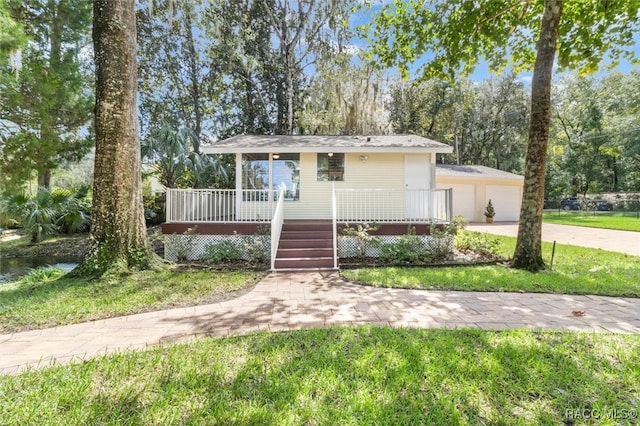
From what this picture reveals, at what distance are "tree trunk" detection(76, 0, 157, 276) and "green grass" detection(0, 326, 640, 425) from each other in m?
3.45

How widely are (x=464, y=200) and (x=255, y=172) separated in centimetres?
1243

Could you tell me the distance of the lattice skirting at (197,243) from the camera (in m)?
7.46

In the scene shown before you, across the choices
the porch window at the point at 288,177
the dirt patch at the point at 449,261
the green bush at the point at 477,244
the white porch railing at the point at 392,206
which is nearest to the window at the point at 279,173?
the porch window at the point at 288,177

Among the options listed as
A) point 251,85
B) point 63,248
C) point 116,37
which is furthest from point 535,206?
point 251,85

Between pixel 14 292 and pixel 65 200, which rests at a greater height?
pixel 65 200

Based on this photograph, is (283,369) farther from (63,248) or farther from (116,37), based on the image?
(63,248)

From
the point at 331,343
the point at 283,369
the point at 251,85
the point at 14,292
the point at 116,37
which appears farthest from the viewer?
the point at 251,85

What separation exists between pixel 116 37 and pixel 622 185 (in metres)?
39.7

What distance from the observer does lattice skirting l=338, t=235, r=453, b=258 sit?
7465 mm

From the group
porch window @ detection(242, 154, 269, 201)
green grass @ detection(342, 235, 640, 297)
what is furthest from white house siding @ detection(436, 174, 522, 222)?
porch window @ detection(242, 154, 269, 201)

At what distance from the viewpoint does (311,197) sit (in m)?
9.59

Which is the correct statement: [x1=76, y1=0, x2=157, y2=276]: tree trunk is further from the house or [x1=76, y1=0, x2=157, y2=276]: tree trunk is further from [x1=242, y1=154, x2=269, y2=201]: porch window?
[x1=242, y1=154, x2=269, y2=201]: porch window

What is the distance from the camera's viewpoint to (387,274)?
582 centimetres

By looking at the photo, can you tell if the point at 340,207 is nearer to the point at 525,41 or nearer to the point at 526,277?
the point at 526,277
